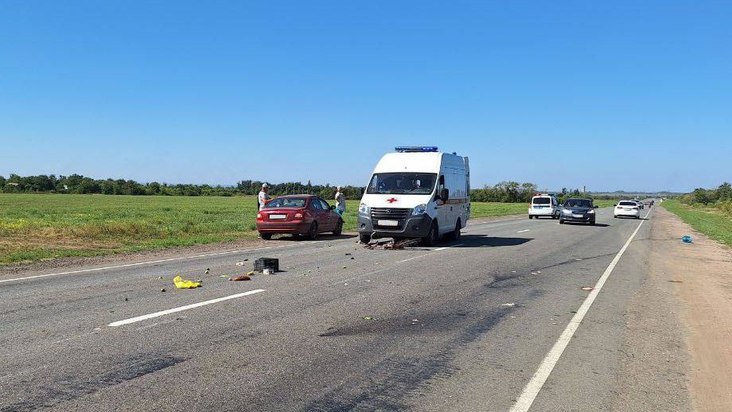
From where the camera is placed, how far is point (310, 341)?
6.32m

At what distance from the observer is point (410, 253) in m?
16.0

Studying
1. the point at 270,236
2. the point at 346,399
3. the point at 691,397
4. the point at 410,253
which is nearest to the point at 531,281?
the point at 410,253

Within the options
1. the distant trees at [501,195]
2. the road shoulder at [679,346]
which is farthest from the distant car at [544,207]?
the distant trees at [501,195]

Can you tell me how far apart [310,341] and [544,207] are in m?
42.3

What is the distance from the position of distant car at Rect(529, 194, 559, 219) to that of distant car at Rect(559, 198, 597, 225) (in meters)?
8.76

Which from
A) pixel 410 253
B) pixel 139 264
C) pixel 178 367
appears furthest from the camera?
pixel 410 253

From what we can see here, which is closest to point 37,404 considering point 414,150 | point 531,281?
point 531,281

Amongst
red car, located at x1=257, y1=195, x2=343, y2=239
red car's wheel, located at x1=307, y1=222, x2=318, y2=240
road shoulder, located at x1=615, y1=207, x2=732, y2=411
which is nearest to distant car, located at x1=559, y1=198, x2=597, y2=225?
red car, located at x1=257, y1=195, x2=343, y2=239

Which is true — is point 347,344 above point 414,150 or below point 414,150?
below

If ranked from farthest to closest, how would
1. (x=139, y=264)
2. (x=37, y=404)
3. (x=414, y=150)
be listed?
(x=414, y=150) → (x=139, y=264) → (x=37, y=404)

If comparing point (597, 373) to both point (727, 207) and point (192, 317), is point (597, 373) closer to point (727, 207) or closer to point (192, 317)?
point (192, 317)

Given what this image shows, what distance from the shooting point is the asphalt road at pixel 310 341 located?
464 cm

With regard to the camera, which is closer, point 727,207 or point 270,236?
point 270,236

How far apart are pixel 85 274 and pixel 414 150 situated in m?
10.8
